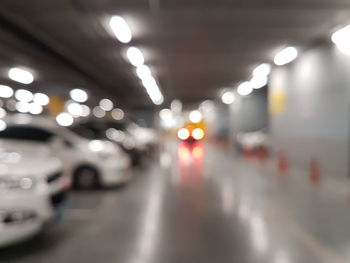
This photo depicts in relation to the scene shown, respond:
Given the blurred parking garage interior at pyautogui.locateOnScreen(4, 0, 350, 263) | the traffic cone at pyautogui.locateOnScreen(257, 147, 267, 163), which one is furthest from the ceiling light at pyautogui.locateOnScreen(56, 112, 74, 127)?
the traffic cone at pyautogui.locateOnScreen(257, 147, 267, 163)

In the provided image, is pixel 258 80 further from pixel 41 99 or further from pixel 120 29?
pixel 41 99

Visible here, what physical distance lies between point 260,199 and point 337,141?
488 centimetres

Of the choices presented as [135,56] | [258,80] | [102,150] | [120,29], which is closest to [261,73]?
[258,80]

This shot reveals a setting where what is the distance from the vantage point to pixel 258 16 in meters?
9.12

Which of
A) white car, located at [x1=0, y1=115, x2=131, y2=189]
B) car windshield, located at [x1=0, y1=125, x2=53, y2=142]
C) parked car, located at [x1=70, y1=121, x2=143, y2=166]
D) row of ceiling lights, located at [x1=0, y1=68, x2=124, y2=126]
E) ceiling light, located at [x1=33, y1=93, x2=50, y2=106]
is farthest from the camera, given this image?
ceiling light, located at [x1=33, y1=93, x2=50, y2=106]

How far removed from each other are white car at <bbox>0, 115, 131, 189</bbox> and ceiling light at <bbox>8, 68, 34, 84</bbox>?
8769mm

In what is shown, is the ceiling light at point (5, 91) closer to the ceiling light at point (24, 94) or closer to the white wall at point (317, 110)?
the ceiling light at point (24, 94)

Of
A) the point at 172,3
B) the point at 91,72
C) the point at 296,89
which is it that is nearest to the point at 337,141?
the point at 296,89

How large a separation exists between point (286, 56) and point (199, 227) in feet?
35.3

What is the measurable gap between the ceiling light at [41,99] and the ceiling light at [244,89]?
51.5ft

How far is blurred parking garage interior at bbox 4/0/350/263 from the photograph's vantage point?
4.91m

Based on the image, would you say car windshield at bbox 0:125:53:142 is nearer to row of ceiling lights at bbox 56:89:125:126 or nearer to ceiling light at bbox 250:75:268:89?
ceiling light at bbox 250:75:268:89

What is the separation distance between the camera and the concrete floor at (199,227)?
473 cm

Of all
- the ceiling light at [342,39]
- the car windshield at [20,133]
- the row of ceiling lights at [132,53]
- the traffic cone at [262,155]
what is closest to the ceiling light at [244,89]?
the traffic cone at [262,155]
